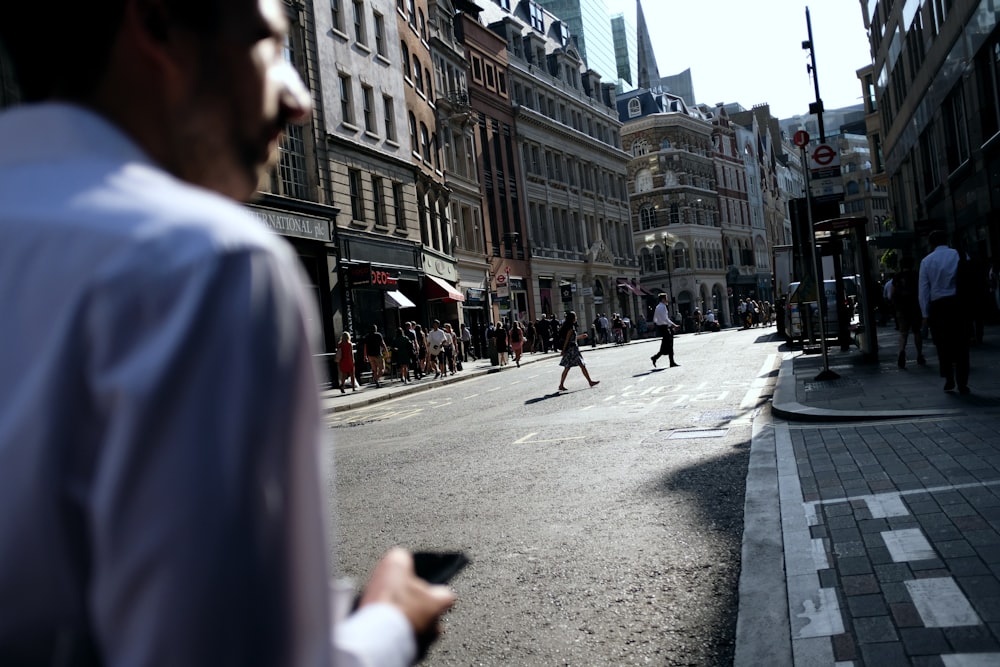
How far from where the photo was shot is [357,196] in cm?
3188

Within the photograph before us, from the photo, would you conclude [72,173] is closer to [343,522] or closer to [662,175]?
[343,522]

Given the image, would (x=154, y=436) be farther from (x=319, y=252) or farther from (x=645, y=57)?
(x=645, y=57)

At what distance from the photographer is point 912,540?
5.00m

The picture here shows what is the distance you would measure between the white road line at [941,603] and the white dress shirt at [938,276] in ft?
23.7

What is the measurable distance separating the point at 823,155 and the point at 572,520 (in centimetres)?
1169

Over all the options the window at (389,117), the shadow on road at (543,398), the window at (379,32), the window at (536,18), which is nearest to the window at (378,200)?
the window at (389,117)

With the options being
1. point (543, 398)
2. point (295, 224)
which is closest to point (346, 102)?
point (295, 224)

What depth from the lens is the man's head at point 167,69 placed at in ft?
2.93

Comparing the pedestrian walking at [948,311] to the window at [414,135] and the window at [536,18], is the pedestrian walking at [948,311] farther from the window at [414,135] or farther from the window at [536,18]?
the window at [536,18]

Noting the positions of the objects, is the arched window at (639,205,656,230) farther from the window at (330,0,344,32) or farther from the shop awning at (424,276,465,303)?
the window at (330,0,344,32)

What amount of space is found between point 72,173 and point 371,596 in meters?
0.51

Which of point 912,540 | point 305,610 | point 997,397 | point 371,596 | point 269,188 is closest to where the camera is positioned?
point 305,610

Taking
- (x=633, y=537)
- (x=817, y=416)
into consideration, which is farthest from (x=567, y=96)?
(x=633, y=537)

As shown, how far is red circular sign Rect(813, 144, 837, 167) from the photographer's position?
16141mm
